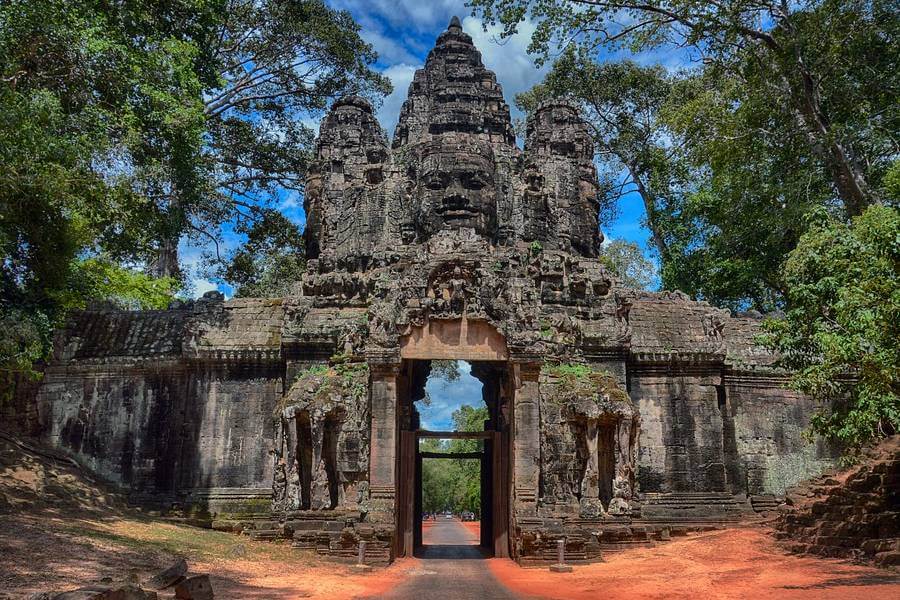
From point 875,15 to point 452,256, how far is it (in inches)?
378

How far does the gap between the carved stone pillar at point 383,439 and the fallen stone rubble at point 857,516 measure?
23.5ft

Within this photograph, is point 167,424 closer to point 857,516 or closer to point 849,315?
point 857,516

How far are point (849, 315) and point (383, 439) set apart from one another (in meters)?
8.39

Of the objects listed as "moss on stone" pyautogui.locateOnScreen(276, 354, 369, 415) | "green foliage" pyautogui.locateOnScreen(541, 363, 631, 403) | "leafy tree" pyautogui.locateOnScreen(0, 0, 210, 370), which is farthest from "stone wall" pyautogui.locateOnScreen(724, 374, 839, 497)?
"leafy tree" pyautogui.locateOnScreen(0, 0, 210, 370)

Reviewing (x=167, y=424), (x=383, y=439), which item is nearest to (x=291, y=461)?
(x=383, y=439)

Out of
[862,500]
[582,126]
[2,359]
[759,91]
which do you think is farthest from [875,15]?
[2,359]

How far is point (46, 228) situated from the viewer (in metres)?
15.0

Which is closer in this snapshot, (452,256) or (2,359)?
(2,359)

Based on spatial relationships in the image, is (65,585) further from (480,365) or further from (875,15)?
(875,15)

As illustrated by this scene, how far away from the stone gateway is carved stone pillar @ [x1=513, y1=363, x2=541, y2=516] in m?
0.04

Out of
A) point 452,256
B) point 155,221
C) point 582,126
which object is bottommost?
point 452,256

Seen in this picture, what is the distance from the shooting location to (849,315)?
10.0 metres

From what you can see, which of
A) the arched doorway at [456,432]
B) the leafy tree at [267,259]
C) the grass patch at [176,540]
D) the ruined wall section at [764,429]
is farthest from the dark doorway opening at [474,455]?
the leafy tree at [267,259]

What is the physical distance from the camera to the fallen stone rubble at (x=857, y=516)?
11773 mm
